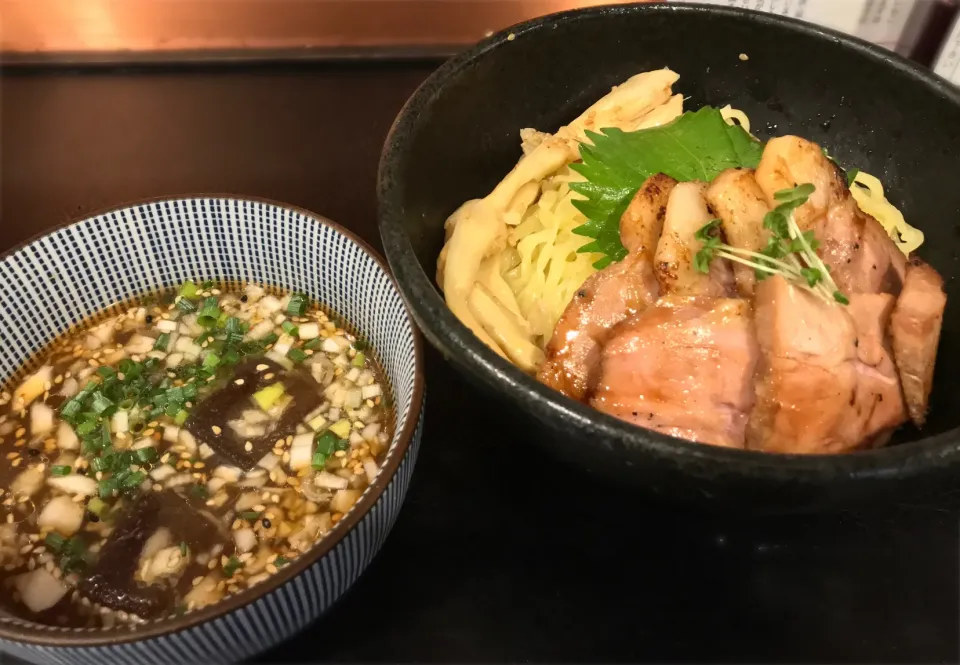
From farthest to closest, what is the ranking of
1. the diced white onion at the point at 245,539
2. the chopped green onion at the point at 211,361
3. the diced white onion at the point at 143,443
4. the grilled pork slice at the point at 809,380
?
the chopped green onion at the point at 211,361 < the diced white onion at the point at 143,443 < the diced white onion at the point at 245,539 < the grilled pork slice at the point at 809,380

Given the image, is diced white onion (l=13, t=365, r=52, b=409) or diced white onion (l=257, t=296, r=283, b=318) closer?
diced white onion (l=13, t=365, r=52, b=409)

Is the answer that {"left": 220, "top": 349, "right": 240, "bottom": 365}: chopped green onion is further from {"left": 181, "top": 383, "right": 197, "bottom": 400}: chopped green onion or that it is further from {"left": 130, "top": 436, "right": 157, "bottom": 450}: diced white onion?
{"left": 130, "top": 436, "right": 157, "bottom": 450}: diced white onion

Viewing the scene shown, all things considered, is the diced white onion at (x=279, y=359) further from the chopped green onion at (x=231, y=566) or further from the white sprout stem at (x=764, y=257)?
the white sprout stem at (x=764, y=257)

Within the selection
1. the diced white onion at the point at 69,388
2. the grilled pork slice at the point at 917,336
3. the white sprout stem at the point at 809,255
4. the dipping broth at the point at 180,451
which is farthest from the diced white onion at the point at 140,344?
the grilled pork slice at the point at 917,336

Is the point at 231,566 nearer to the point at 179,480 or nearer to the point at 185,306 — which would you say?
the point at 179,480

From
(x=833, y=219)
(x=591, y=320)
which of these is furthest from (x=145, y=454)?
(x=833, y=219)

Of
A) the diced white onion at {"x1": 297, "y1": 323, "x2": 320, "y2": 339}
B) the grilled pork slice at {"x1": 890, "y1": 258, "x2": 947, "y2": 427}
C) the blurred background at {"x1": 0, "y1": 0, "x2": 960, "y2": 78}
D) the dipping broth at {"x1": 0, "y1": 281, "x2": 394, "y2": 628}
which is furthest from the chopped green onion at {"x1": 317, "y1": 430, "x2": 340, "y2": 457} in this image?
the blurred background at {"x1": 0, "y1": 0, "x2": 960, "y2": 78}
